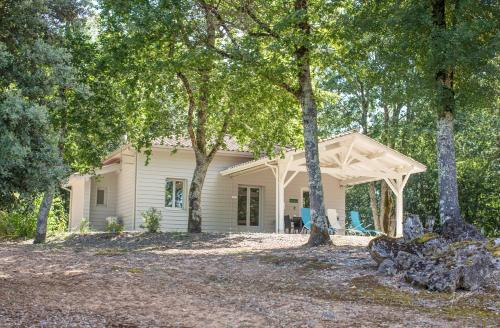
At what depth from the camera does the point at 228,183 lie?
76.1ft

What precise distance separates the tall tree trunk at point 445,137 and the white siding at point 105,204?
17189 millimetres

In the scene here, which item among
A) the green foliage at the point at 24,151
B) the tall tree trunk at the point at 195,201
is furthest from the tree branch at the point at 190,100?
the green foliage at the point at 24,151

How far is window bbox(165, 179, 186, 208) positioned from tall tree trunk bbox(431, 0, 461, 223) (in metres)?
13.4

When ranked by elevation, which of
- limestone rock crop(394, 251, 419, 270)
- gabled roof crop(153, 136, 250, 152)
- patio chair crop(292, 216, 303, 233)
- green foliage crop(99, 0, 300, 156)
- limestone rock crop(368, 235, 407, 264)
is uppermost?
green foliage crop(99, 0, 300, 156)

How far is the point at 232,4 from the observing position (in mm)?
15273

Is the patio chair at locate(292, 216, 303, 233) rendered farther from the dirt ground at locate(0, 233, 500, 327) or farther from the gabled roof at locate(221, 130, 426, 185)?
the dirt ground at locate(0, 233, 500, 327)

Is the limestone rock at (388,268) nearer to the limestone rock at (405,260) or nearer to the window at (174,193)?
the limestone rock at (405,260)

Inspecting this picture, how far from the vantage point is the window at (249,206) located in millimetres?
23406

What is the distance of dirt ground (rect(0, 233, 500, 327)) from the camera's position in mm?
6285

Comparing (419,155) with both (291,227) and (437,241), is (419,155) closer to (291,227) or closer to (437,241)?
(291,227)

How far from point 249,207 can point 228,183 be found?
1349 mm

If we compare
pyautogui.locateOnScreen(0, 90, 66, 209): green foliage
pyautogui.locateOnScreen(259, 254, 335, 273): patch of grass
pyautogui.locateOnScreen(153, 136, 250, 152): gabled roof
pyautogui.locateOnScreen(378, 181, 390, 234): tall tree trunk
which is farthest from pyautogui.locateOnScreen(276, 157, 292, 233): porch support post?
pyautogui.locateOnScreen(0, 90, 66, 209): green foliage

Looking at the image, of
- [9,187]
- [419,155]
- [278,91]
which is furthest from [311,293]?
[419,155]

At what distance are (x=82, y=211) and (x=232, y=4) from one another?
13.1 m
